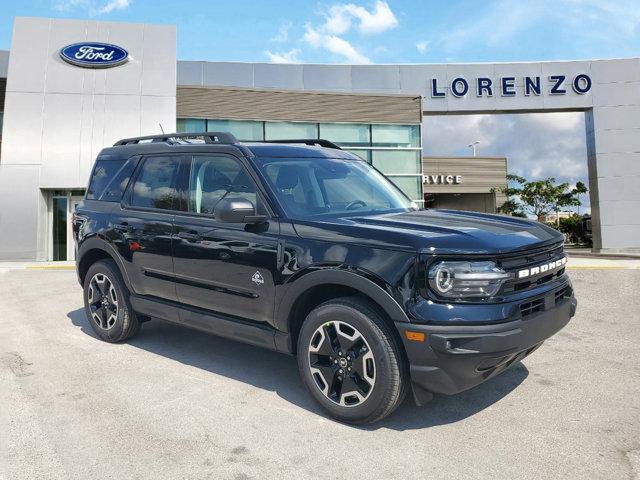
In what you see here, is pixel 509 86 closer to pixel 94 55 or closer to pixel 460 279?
pixel 94 55

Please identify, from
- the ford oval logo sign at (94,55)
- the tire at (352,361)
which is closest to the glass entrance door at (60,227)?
the ford oval logo sign at (94,55)

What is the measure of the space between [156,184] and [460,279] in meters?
2.95

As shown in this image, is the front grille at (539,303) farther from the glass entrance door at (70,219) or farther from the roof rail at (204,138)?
the glass entrance door at (70,219)

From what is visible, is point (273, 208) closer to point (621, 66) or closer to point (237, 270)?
point (237, 270)

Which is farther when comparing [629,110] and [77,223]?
[629,110]

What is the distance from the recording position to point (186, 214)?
4.08 metres

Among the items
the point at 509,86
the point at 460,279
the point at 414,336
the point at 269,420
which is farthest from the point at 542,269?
the point at 509,86

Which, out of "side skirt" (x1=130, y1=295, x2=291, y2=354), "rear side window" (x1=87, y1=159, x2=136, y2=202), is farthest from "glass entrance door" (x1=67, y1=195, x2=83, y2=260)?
"side skirt" (x1=130, y1=295, x2=291, y2=354)

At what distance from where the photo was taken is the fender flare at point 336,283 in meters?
2.84

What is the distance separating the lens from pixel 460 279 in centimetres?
275

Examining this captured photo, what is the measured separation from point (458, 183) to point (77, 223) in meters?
33.0

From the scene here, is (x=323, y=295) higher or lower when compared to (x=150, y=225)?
lower

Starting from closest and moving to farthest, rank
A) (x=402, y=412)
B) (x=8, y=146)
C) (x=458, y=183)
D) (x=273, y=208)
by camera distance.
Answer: (x=402, y=412) → (x=273, y=208) → (x=8, y=146) → (x=458, y=183)

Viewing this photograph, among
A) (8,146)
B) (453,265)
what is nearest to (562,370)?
(453,265)
